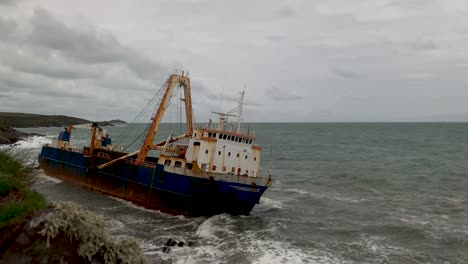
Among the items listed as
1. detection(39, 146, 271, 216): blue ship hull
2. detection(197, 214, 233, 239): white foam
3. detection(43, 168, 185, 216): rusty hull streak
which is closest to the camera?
detection(197, 214, 233, 239): white foam

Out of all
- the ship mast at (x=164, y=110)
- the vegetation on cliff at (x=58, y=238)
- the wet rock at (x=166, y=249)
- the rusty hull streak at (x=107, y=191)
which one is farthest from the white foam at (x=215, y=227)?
the vegetation on cliff at (x=58, y=238)

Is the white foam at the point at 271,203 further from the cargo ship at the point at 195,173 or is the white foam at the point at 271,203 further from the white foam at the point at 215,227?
the white foam at the point at 215,227

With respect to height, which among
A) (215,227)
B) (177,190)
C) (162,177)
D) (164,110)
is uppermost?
(164,110)

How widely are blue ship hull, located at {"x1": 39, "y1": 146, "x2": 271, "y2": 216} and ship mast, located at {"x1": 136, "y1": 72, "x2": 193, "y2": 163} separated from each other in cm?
185

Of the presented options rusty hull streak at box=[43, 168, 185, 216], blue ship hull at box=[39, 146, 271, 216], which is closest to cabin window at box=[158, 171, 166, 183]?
blue ship hull at box=[39, 146, 271, 216]

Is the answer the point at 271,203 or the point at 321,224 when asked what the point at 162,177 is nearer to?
the point at 271,203

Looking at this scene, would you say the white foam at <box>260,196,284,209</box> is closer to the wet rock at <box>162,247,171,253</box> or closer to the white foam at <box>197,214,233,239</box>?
the white foam at <box>197,214,233,239</box>

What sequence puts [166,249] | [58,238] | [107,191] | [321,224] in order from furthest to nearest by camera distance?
[107,191], [321,224], [166,249], [58,238]

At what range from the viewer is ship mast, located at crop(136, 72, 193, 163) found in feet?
92.8

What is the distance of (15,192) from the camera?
32.2 feet

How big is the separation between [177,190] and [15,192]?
14135 millimetres

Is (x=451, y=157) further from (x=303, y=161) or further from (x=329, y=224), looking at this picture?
(x=329, y=224)

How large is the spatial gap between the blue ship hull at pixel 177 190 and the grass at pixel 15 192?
1141cm

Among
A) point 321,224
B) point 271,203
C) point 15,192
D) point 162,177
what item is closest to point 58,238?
point 15,192
